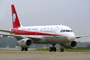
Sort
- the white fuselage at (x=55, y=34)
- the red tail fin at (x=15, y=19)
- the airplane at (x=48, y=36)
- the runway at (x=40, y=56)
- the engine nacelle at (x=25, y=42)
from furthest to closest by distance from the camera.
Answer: the red tail fin at (x=15, y=19), the engine nacelle at (x=25, y=42), the airplane at (x=48, y=36), the white fuselage at (x=55, y=34), the runway at (x=40, y=56)

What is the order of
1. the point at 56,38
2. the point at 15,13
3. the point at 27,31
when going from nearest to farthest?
the point at 56,38, the point at 27,31, the point at 15,13

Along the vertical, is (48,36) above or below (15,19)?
below

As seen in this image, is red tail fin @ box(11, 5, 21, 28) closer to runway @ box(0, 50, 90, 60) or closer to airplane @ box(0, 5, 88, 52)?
airplane @ box(0, 5, 88, 52)

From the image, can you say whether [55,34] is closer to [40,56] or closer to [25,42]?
[25,42]

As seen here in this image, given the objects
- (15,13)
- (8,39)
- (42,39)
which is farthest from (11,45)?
(42,39)

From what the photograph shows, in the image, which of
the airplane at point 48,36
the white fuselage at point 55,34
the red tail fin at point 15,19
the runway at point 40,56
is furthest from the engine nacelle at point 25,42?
the runway at point 40,56

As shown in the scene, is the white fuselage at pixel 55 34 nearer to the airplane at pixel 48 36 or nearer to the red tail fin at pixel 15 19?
the airplane at pixel 48 36

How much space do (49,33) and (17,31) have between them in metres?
8.83

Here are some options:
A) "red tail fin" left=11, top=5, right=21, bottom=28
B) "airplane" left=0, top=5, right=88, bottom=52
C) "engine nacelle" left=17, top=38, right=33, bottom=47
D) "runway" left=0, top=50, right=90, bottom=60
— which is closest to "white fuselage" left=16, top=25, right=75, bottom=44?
"airplane" left=0, top=5, right=88, bottom=52

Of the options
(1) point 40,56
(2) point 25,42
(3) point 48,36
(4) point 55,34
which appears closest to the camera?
(1) point 40,56

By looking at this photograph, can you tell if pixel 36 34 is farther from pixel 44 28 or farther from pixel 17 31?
pixel 17 31

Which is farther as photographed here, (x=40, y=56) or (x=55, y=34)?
(x=55, y=34)

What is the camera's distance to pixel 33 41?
129 feet

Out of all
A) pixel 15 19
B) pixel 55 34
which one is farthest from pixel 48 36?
pixel 15 19
